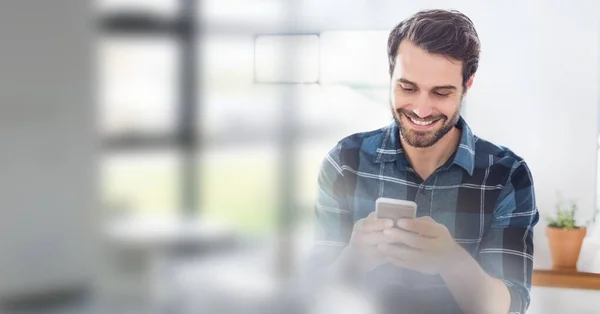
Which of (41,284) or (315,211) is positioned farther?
(41,284)

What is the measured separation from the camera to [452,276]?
116cm

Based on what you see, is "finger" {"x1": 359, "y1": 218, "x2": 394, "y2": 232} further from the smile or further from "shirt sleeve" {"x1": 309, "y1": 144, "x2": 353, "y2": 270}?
the smile

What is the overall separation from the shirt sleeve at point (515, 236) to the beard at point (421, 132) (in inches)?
5.4

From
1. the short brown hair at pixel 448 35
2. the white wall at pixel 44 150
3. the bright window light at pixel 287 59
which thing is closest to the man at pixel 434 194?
the short brown hair at pixel 448 35

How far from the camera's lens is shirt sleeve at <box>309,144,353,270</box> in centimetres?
119

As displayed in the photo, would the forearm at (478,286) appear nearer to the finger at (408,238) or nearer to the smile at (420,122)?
the finger at (408,238)

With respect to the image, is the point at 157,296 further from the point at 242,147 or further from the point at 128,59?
the point at 128,59

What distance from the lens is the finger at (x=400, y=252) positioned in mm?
1169

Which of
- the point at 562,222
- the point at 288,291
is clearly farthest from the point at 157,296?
the point at 562,222

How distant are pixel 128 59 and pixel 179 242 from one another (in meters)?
0.40

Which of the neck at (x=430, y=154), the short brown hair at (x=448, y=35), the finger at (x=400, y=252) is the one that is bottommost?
the finger at (x=400, y=252)

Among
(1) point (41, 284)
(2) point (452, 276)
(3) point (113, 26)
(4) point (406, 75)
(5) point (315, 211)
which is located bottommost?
(1) point (41, 284)

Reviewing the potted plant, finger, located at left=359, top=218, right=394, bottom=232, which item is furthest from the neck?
the potted plant

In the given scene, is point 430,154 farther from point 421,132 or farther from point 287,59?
point 287,59
